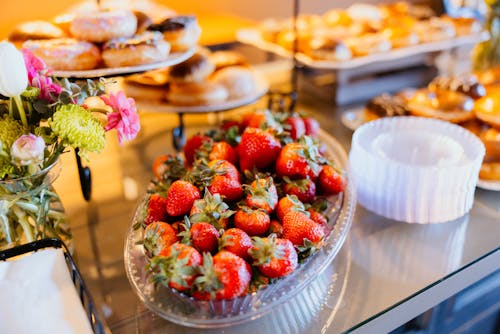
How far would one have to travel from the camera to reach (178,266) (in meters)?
0.67

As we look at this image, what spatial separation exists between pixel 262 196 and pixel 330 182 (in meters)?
0.19

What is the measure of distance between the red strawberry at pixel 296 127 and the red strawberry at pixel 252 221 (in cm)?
34

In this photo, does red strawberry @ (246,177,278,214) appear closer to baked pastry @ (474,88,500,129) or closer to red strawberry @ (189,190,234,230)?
red strawberry @ (189,190,234,230)

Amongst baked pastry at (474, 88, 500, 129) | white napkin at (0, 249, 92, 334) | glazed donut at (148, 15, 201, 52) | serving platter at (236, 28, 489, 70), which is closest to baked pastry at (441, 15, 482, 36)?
serving platter at (236, 28, 489, 70)

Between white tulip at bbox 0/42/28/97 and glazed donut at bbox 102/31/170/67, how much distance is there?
0.33 metres

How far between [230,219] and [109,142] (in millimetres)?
760

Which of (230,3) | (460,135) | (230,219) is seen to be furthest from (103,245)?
(230,3)

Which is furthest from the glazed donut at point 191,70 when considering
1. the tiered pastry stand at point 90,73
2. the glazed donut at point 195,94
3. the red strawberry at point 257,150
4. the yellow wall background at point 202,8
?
the yellow wall background at point 202,8

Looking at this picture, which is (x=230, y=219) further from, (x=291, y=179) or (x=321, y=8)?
(x=321, y=8)

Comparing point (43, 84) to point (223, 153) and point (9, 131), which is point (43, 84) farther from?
point (223, 153)

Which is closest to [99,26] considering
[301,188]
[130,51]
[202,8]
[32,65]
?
[130,51]

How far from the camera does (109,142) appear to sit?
1.44 meters

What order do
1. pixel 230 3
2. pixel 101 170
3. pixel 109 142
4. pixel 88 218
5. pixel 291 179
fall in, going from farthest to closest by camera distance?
pixel 230 3 → pixel 109 142 → pixel 101 170 → pixel 88 218 → pixel 291 179

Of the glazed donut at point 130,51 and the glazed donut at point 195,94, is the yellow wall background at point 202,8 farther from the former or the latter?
the glazed donut at point 130,51
